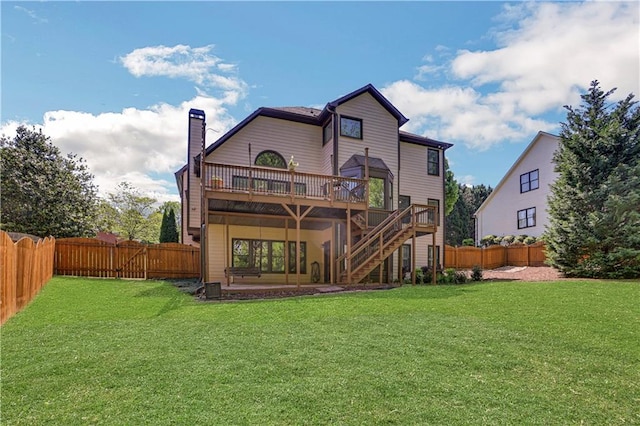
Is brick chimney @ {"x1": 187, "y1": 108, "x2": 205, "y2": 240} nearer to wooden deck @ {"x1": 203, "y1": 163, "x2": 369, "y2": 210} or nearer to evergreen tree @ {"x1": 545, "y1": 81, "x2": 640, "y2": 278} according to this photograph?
wooden deck @ {"x1": 203, "y1": 163, "x2": 369, "y2": 210}

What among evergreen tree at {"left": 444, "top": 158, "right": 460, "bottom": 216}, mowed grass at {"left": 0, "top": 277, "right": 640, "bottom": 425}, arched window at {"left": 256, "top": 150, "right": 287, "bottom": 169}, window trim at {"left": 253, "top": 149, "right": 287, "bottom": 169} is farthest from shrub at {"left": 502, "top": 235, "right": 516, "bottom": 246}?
mowed grass at {"left": 0, "top": 277, "right": 640, "bottom": 425}

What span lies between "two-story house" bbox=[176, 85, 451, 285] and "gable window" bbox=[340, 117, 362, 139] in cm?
5

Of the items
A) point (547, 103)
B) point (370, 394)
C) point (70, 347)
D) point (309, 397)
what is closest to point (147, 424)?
point (309, 397)

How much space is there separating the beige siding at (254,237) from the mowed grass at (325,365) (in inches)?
305

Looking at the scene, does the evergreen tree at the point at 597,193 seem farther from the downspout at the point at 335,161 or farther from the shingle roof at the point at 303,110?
the shingle roof at the point at 303,110

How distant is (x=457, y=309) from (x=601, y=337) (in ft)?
8.50

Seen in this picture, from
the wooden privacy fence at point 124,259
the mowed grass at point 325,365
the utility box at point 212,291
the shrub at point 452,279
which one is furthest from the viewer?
the wooden privacy fence at point 124,259

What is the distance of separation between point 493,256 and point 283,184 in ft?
51.3

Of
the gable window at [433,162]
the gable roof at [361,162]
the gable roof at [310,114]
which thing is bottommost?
the gable roof at [361,162]

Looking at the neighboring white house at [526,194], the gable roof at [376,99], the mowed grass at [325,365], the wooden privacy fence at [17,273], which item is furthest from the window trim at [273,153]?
the neighboring white house at [526,194]

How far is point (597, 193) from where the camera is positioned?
44.6 ft

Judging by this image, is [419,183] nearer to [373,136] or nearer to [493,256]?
[373,136]

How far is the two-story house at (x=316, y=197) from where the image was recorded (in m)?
13.9

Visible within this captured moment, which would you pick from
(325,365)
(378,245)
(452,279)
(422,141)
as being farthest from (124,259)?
(422,141)
